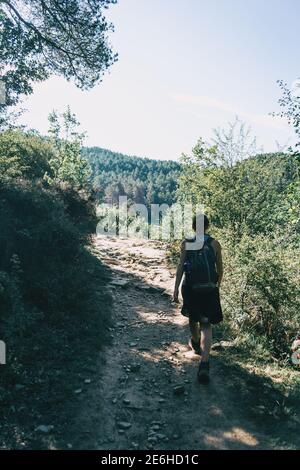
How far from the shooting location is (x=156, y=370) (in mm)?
5180

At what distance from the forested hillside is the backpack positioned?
76.8m

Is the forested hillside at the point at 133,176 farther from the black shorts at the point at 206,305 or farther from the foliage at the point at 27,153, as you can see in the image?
the black shorts at the point at 206,305

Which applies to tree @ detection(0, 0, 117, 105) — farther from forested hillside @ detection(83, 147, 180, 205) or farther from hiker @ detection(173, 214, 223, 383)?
forested hillside @ detection(83, 147, 180, 205)

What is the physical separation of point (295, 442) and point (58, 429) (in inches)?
98.2

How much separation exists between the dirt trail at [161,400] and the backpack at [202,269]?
51.9 inches

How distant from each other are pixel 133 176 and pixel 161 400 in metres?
131

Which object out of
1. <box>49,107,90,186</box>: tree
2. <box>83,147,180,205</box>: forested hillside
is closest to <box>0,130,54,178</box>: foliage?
<box>49,107,90,186</box>: tree

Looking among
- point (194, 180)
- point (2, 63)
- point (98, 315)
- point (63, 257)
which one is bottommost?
point (98, 315)

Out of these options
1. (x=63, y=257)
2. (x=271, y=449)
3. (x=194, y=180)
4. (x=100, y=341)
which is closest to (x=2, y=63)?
(x=63, y=257)

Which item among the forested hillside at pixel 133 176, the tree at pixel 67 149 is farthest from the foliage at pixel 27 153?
the forested hillside at pixel 133 176

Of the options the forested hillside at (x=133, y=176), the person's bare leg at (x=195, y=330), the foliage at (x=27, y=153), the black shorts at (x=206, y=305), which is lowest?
the person's bare leg at (x=195, y=330)

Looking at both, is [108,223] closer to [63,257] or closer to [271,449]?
[63,257]

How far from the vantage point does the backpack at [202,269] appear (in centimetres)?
479

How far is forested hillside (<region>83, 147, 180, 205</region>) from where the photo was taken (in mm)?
100875
